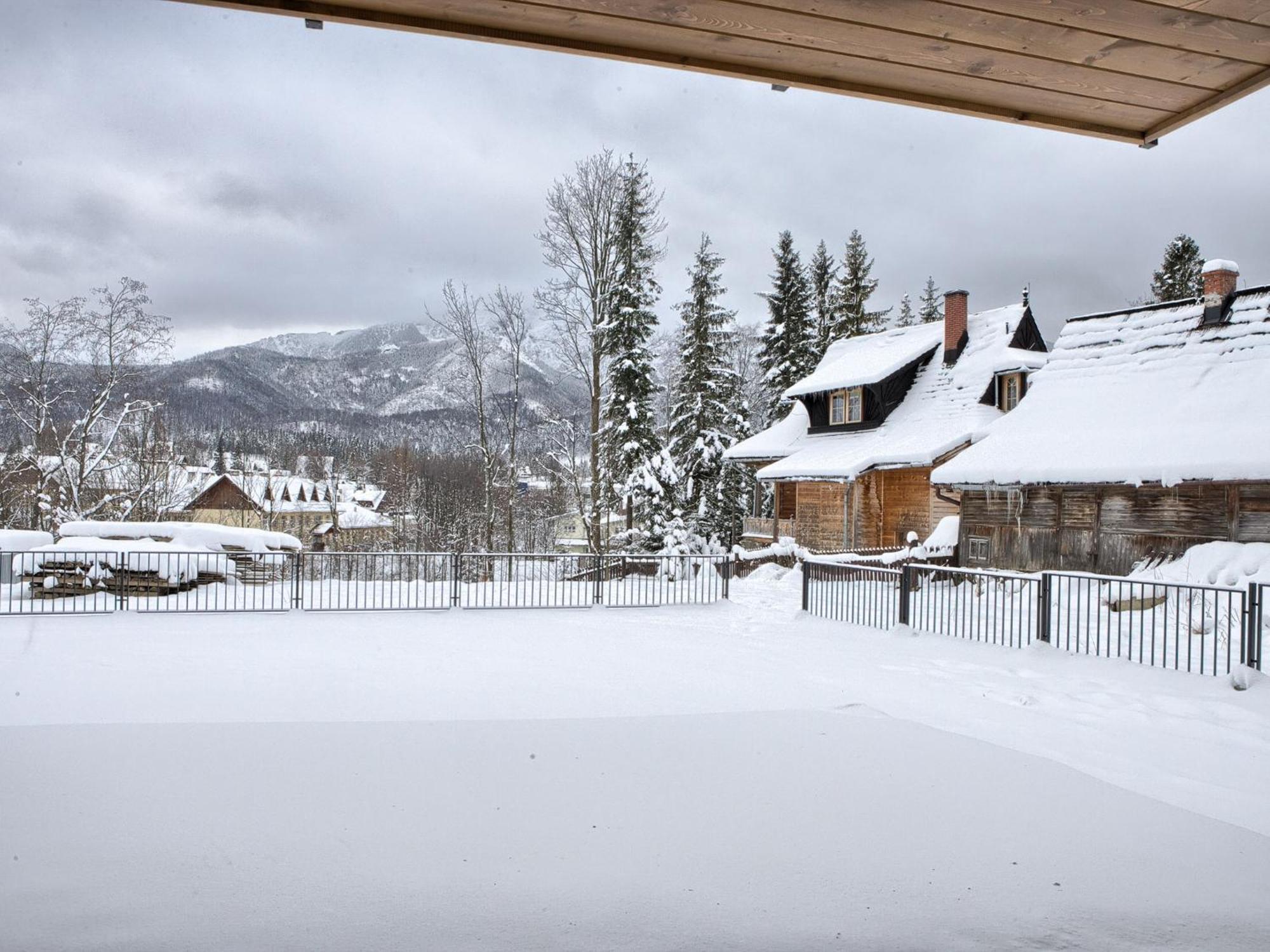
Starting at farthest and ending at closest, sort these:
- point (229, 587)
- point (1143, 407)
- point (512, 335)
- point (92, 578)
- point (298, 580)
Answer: point (512, 335) < point (229, 587) < point (1143, 407) < point (92, 578) < point (298, 580)

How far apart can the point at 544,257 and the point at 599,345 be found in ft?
13.8

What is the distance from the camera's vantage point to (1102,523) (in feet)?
59.6

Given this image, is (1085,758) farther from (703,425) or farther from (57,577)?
(703,425)

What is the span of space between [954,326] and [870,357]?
334 centimetres

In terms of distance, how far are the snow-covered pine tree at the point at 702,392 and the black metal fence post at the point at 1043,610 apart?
22739 millimetres

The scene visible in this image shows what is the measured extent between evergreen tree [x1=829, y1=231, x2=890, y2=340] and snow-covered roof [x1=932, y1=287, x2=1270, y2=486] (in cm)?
2087

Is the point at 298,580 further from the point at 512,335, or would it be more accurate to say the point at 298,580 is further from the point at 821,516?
the point at 512,335

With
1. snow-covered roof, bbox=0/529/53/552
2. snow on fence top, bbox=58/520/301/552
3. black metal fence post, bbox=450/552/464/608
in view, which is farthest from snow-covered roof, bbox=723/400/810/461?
snow-covered roof, bbox=0/529/53/552

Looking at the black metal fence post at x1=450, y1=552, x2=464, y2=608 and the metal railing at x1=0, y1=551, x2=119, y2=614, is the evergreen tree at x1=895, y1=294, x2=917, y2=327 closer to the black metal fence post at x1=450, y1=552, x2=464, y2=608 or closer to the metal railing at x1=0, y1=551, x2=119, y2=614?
the black metal fence post at x1=450, y1=552, x2=464, y2=608

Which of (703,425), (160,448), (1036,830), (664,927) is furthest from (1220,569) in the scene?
(160,448)

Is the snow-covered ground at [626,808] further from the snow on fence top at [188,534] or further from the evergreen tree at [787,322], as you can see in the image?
the evergreen tree at [787,322]

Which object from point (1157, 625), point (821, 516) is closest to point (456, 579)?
point (1157, 625)

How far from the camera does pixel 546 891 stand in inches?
142

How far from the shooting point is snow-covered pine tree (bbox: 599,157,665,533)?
97.1ft
